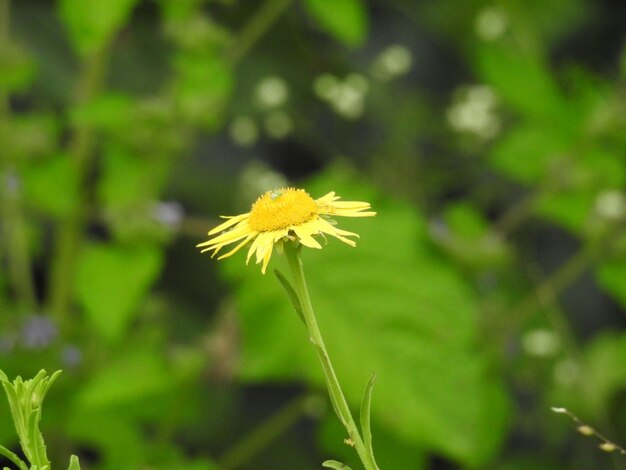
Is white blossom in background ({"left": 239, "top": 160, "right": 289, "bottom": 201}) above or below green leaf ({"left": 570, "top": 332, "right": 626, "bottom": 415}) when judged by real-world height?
above

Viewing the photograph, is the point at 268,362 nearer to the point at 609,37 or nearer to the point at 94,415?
the point at 94,415

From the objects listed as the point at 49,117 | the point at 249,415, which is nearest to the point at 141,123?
the point at 49,117

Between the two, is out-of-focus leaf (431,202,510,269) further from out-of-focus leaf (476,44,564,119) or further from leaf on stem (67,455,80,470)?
leaf on stem (67,455,80,470)

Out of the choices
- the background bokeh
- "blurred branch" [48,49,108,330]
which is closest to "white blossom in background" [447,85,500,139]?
the background bokeh

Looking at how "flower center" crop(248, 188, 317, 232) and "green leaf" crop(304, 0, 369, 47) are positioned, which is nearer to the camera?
"flower center" crop(248, 188, 317, 232)

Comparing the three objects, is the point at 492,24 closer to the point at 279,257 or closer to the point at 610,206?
the point at 610,206

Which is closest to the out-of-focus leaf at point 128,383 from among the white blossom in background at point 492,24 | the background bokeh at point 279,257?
A: the background bokeh at point 279,257

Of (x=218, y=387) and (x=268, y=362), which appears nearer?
(x=268, y=362)
